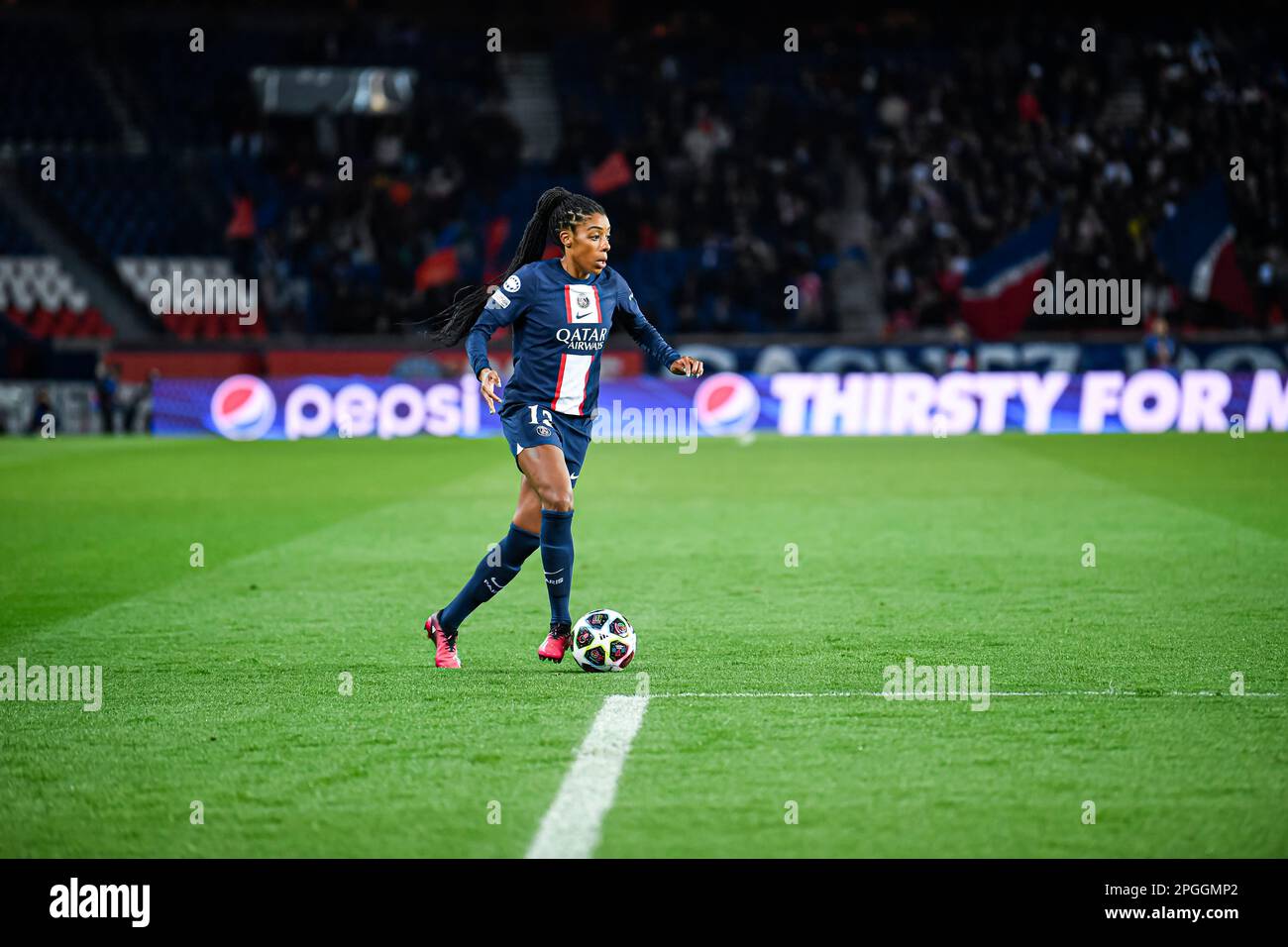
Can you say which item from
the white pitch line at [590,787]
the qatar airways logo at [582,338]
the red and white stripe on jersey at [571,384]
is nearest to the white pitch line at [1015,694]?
the white pitch line at [590,787]

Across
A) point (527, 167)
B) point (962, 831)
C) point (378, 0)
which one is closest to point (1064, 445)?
point (527, 167)

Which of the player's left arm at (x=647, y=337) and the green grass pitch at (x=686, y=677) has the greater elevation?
the player's left arm at (x=647, y=337)

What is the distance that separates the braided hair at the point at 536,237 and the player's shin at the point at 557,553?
3.26 feet

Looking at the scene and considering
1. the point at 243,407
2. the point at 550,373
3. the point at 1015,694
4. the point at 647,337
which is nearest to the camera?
the point at 1015,694

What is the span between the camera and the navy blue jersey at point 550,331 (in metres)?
7.23

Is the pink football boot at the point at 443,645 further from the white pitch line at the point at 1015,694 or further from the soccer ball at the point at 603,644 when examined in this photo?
the white pitch line at the point at 1015,694

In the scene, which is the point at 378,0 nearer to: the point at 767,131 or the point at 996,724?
the point at 767,131

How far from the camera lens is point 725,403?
27.1 m

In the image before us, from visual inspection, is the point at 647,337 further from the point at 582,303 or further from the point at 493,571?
the point at 493,571

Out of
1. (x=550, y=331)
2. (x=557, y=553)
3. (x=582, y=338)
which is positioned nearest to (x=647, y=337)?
(x=582, y=338)

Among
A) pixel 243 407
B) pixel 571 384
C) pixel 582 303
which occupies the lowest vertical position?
pixel 571 384

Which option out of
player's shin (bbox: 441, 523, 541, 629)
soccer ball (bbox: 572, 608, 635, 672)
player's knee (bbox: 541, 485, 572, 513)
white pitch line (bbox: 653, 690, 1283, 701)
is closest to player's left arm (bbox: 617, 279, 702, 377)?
player's knee (bbox: 541, 485, 572, 513)

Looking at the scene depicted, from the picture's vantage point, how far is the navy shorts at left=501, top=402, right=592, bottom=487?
7.20 metres

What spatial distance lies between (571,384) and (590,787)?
2633 millimetres
